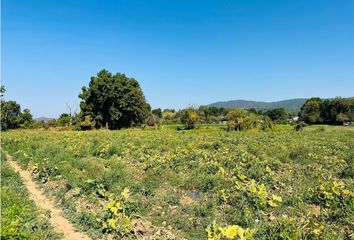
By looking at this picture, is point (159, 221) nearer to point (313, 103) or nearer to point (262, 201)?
point (262, 201)

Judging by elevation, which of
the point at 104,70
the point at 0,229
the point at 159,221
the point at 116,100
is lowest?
the point at 159,221

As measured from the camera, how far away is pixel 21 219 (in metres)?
6.14

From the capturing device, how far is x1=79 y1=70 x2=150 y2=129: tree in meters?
47.3

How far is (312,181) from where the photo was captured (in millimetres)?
9336

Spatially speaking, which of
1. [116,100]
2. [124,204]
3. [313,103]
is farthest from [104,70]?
[313,103]

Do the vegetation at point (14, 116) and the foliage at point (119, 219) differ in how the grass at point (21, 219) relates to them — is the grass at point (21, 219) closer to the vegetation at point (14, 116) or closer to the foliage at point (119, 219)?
the foliage at point (119, 219)

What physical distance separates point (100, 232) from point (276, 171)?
22.4 feet

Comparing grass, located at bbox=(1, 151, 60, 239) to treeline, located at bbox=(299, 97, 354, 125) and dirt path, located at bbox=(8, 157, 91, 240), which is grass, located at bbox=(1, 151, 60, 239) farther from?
treeline, located at bbox=(299, 97, 354, 125)

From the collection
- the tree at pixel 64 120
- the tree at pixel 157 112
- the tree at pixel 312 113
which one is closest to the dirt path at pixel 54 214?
the tree at pixel 64 120

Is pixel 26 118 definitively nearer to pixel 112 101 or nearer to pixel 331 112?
pixel 112 101

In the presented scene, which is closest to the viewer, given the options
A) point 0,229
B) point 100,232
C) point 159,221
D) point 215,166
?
point 0,229

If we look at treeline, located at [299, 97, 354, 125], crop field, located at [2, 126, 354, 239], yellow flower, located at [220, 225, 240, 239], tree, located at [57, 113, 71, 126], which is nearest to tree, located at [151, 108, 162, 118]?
tree, located at [57, 113, 71, 126]

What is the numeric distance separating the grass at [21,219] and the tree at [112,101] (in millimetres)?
39128

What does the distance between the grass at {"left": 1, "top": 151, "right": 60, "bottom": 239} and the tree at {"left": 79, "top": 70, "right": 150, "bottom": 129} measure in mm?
39128
